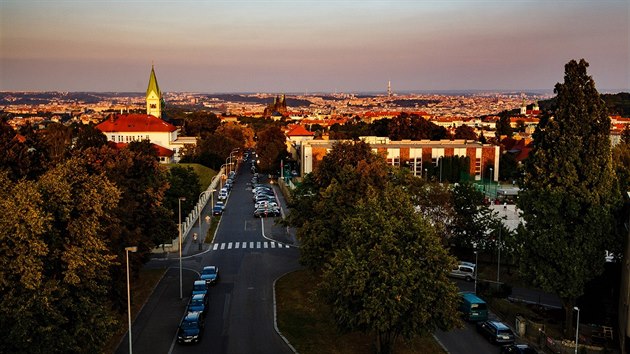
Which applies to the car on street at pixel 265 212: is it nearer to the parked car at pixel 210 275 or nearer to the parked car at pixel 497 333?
the parked car at pixel 210 275

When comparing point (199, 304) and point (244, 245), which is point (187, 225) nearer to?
point (244, 245)

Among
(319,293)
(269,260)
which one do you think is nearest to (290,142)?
(269,260)

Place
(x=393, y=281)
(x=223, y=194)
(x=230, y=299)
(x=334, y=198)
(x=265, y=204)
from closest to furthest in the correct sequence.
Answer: (x=393, y=281), (x=334, y=198), (x=230, y=299), (x=265, y=204), (x=223, y=194)

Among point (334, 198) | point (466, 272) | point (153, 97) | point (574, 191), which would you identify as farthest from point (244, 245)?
point (153, 97)

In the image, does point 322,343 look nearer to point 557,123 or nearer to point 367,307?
point 367,307

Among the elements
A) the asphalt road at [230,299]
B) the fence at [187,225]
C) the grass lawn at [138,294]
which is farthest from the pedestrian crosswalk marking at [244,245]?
the grass lawn at [138,294]

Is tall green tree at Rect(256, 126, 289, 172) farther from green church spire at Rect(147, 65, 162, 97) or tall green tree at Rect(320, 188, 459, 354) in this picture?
tall green tree at Rect(320, 188, 459, 354)
